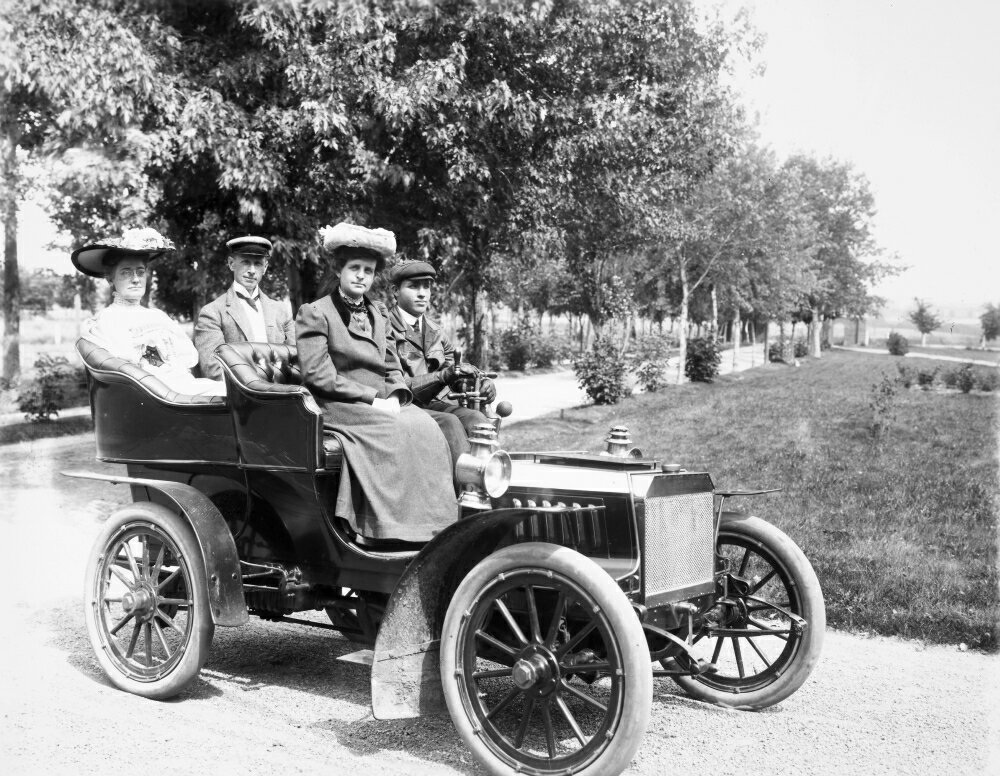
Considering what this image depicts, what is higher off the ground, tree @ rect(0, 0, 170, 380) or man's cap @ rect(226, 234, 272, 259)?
tree @ rect(0, 0, 170, 380)

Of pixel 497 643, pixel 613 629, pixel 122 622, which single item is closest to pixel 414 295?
pixel 122 622

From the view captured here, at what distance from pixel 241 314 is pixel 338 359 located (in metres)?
1.23

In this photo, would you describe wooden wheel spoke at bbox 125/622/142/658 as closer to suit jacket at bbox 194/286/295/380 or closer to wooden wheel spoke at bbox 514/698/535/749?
suit jacket at bbox 194/286/295/380

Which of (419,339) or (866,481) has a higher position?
(419,339)

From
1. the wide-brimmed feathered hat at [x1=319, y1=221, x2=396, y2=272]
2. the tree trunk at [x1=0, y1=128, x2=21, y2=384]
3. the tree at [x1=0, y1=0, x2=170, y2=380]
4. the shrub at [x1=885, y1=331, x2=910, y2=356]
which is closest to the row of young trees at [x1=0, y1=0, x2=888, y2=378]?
the tree at [x1=0, y1=0, x2=170, y2=380]

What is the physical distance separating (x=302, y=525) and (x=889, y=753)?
8.40 ft

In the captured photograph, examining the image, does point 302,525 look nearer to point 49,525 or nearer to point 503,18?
point 49,525

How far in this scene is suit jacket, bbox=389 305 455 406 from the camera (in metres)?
4.93

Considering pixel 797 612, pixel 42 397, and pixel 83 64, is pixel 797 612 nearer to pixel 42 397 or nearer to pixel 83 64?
pixel 83 64

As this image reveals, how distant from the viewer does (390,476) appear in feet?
13.0

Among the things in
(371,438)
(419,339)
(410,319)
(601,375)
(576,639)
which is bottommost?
(601,375)

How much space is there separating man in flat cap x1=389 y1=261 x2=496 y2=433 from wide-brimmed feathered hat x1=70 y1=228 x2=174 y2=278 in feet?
4.01

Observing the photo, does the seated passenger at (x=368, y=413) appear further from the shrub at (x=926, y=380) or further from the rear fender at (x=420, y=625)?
the shrub at (x=926, y=380)

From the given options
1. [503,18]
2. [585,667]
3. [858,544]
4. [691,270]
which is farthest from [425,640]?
[691,270]
